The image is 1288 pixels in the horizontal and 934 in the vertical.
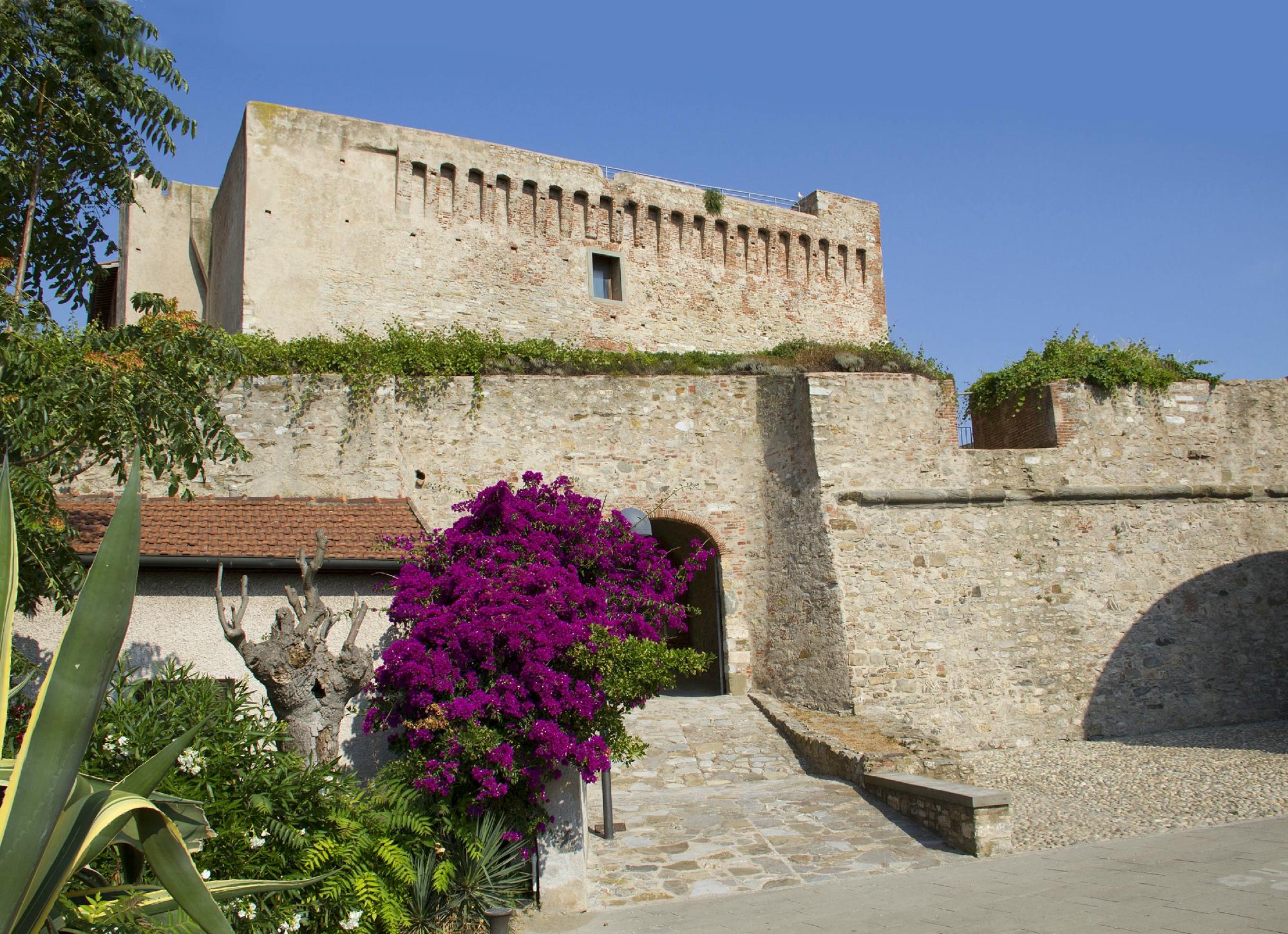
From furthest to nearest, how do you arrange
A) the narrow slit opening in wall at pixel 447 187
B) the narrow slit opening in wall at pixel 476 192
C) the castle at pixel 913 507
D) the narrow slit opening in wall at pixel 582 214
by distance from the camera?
the narrow slit opening in wall at pixel 582 214 < the narrow slit opening in wall at pixel 476 192 < the narrow slit opening in wall at pixel 447 187 < the castle at pixel 913 507

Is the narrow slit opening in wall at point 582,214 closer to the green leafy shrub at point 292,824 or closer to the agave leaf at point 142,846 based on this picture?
the green leafy shrub at point 292,824

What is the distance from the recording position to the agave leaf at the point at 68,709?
2.64 m

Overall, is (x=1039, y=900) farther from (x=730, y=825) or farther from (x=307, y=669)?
(x=307, y=669)

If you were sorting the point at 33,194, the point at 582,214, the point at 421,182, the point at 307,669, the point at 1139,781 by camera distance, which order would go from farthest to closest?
the point at 582,214, the point at 421,182, the point at 1139,781, the point at 33,194, the point at 307,669

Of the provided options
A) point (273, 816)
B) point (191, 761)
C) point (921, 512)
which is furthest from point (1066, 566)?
point (191, 761)

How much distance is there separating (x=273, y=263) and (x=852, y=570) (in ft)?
36.1

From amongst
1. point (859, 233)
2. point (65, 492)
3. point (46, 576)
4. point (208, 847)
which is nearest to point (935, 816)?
point (208, 847)

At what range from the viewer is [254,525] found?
31.7 ft

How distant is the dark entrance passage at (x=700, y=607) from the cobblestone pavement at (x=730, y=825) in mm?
2304

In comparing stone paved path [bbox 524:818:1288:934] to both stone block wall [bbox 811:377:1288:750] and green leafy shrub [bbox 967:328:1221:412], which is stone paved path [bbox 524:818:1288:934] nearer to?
stone block wall [bbox 811:377:1288:750]

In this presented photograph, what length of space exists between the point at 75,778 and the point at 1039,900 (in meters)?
6.01

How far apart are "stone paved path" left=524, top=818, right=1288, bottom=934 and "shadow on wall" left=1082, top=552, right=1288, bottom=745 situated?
518 centimetres

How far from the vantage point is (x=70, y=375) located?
6902 millimetres

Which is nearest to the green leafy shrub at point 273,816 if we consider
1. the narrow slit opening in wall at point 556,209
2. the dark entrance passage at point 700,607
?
the dark entrance passage at point 700,607
